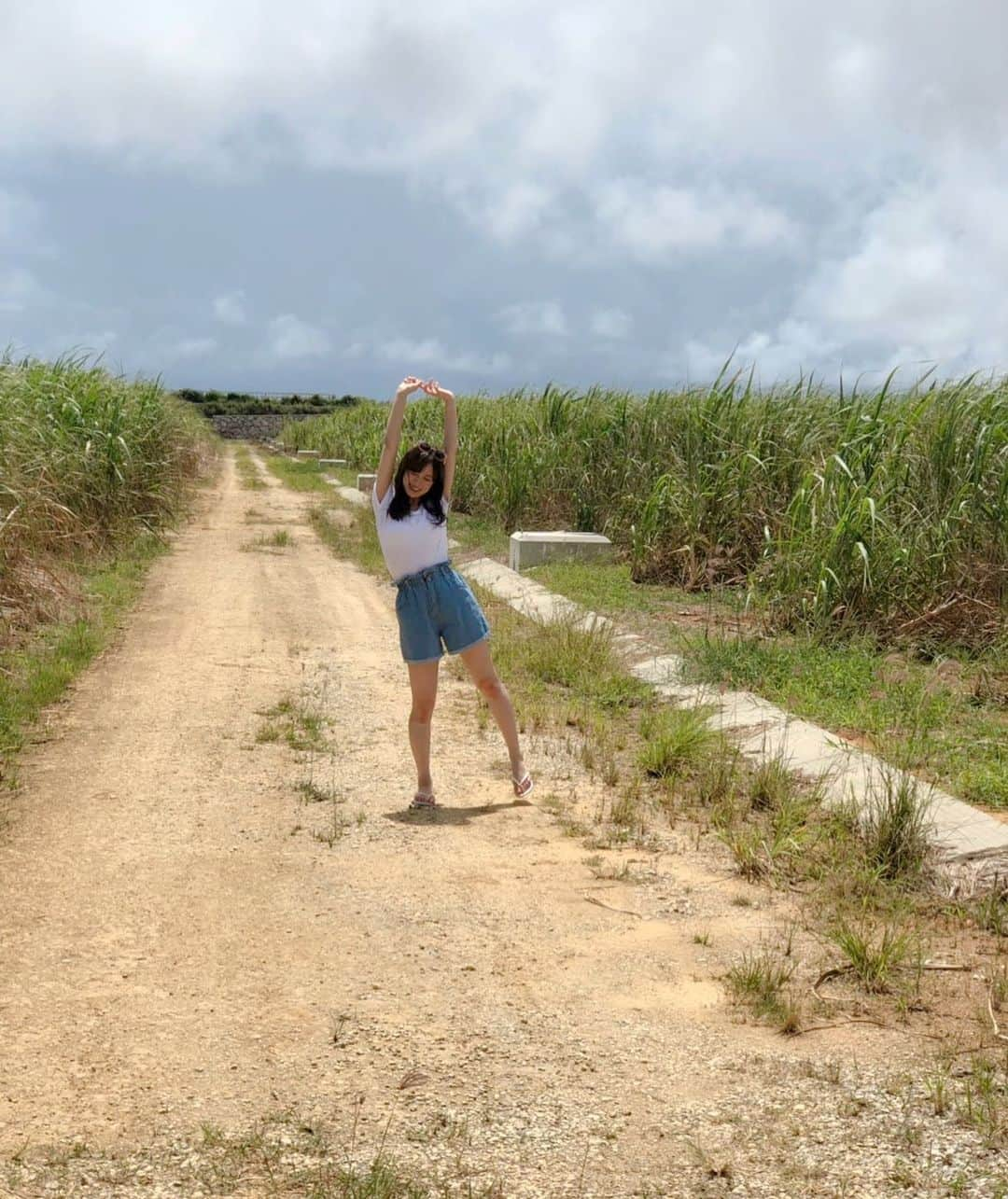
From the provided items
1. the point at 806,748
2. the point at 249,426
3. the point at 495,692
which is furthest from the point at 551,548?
the point at 249,426

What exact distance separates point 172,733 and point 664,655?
3.68m

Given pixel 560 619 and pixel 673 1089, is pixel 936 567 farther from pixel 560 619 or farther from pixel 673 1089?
pixel 673 1089

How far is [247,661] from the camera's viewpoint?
28.1ft

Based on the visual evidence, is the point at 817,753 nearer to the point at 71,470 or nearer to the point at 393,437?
the point at 393,437

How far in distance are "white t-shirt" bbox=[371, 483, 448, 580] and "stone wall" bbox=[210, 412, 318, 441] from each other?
5724cm

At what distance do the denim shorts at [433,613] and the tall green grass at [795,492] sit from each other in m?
4.31

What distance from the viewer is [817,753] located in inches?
245

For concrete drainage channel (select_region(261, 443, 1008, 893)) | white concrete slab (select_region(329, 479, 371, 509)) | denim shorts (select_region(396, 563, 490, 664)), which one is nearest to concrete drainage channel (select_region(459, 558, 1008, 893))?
concrete drainage channel (select_region(261, 443, 1008, 893))

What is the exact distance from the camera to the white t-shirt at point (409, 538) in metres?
5.39

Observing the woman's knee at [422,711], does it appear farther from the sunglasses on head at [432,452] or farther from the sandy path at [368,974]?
the sunglasses on head at [432,452]

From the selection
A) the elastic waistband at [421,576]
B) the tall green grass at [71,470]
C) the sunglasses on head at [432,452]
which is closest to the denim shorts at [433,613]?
the elastic waistband at [421,576]

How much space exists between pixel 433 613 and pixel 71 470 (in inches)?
346

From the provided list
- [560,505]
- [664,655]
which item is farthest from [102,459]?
[664,655]

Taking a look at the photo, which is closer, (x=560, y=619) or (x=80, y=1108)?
(x=80, y=1108)
